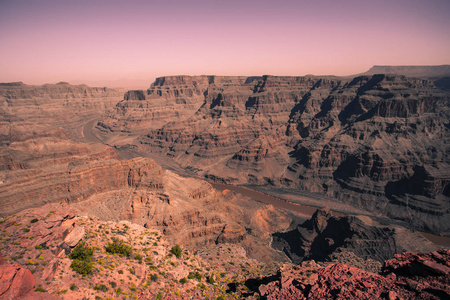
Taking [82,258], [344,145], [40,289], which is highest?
[40,289]

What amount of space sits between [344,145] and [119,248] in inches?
4911

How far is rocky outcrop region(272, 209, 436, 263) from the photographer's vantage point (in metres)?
60.6

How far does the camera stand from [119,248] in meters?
30.9

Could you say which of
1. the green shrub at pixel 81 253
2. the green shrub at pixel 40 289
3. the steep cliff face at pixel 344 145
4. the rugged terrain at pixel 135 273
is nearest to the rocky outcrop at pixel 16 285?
the rugged terrain at pixel 135 273

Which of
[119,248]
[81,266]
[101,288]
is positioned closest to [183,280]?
[119,248]

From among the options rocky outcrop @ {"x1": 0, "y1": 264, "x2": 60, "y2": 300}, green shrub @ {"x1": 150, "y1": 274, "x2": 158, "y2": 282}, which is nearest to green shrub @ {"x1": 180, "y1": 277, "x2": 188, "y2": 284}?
green shrub @ {"x1": 150, "y1": 274, "x2": 158, "y2": 282}

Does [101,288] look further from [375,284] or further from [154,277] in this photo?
[375,284]

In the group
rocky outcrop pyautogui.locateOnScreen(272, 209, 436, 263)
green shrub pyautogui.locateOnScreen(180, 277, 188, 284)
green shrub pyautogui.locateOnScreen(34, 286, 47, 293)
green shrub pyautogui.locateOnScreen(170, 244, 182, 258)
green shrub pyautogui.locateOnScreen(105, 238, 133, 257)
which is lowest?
rocky outcrop pyautogui.locateOnScreen(272, 209, 436, 263)

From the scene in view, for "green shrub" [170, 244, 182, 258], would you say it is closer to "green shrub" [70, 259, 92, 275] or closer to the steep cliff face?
"green shrub" [70, 259, 92, 275]

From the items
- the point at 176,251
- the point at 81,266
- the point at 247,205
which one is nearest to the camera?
the point at 81,266

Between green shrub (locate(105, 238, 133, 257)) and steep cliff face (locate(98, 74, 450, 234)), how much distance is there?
93880mm

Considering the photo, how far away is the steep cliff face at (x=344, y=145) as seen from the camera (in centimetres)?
10019

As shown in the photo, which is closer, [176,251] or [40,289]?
[40,289]

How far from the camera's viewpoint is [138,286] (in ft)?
88.1
